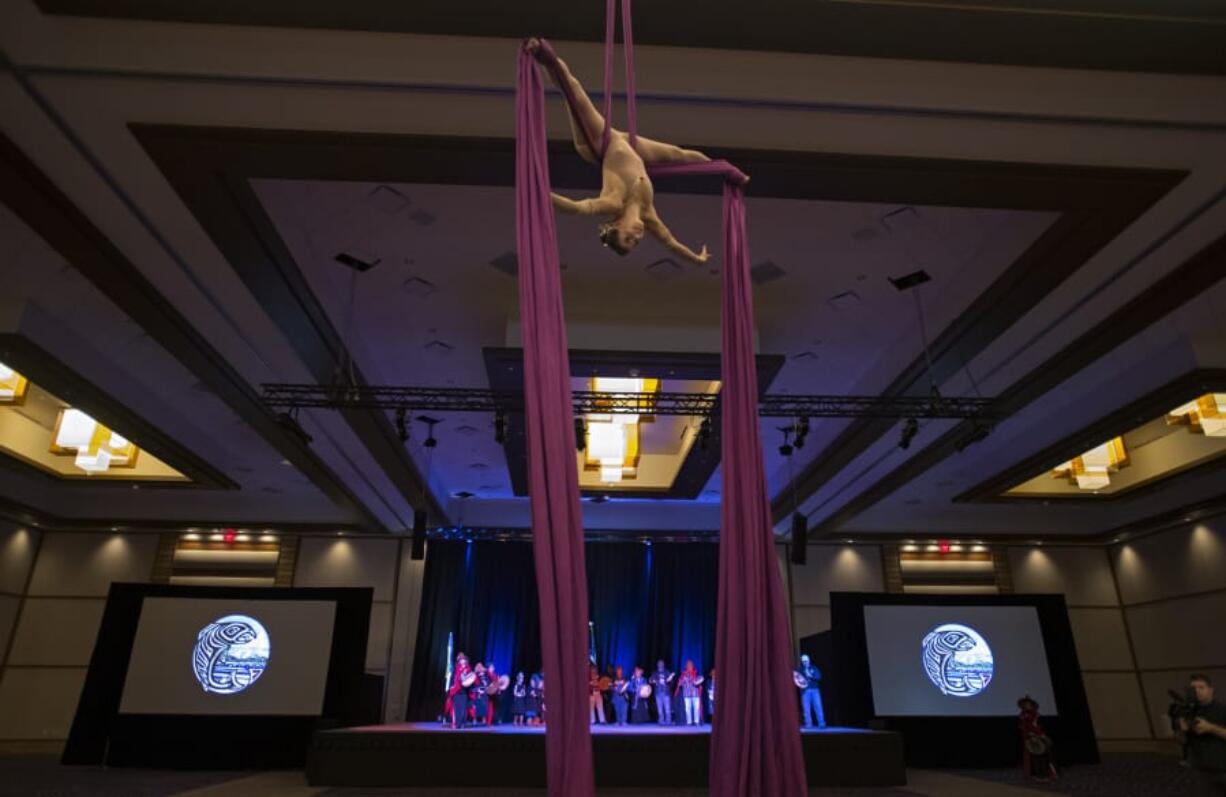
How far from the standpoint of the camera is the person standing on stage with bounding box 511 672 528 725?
1151 cm

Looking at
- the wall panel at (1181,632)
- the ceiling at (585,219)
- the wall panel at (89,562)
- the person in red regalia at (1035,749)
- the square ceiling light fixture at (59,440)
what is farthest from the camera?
the wall panel at (89,562)

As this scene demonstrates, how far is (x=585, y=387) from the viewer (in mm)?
8180

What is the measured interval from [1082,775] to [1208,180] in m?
7.15

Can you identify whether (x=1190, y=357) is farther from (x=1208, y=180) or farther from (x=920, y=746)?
(x=920, y=746)

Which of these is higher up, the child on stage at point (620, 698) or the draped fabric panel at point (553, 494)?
the draped fabric panel at point (553, 494)

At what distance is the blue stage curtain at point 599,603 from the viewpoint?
42.7ft

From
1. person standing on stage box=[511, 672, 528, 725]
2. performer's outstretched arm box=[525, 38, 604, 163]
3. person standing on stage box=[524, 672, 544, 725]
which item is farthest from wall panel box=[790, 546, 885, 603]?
performer's outstretched arm box=[525, 38, 604, 163]

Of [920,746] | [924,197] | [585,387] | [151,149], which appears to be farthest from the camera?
[920,746]

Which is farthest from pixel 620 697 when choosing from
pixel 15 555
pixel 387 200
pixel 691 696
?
pixel 15 555

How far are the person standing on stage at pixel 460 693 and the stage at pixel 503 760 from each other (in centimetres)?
251

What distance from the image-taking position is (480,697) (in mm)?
11461

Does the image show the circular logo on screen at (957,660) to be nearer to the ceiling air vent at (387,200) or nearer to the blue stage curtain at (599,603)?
the blue stage curtain at (599,603)

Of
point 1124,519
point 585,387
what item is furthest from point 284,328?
point 1124,519

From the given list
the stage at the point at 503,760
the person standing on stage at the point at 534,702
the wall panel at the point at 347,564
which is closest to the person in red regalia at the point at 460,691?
the person standing on stage at the point at 534,702
